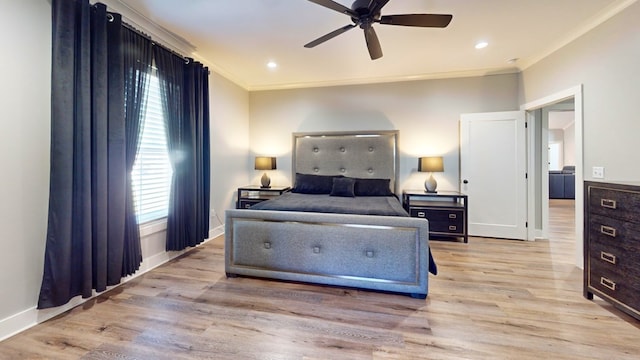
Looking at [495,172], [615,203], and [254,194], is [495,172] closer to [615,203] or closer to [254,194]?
[615,203]

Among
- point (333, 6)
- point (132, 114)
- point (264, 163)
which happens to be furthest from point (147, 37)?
point (264, 163)

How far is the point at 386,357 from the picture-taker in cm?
159

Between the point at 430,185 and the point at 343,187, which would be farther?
the point at 430,185

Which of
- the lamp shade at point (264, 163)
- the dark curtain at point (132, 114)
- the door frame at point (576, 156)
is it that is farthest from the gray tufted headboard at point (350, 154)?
Answer: the dark curtain at point (132, 114)

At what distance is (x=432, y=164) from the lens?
4082 millimetres

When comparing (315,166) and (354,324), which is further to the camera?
(315,166)

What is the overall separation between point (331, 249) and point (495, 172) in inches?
120

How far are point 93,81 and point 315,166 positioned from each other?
3.12 m

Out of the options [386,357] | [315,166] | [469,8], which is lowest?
[386,357]

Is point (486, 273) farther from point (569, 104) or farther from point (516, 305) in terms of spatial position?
point (569, 104)

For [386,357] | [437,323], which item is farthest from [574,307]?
[386,357]

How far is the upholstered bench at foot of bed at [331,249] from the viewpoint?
230 centimetres

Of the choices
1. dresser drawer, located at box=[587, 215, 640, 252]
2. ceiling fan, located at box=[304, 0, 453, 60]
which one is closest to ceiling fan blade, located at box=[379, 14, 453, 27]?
ceiling fan, located at box=[304, 0, 453, 60]

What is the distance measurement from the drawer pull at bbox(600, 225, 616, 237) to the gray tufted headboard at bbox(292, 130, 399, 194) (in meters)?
2.52
